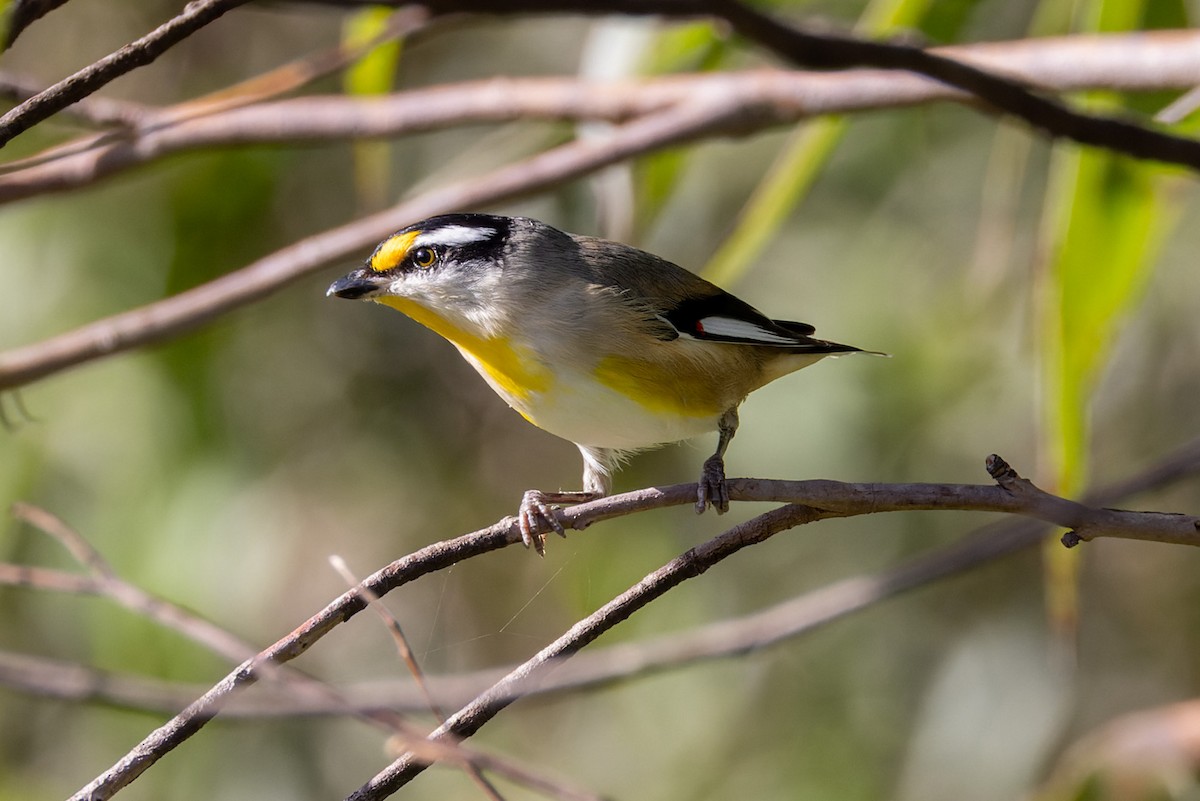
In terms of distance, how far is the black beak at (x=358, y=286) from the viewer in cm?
246

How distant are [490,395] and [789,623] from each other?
7.46 feet

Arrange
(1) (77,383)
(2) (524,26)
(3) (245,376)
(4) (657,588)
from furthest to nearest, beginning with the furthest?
(2) (524,26) < (3) (245,376) < (1) (77,383) < (4) (657,588)

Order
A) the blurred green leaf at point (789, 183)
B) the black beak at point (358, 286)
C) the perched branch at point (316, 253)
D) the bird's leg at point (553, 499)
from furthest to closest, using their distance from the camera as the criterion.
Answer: the blurred green leaf at point (789, 183)
the perched branch at point (316, 253)
the black beak at point (358, 286)
the bird's leg at point (553, 499)

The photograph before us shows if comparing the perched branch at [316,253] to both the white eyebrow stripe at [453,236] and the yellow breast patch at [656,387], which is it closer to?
the white eyebrow stripe at [453,236]

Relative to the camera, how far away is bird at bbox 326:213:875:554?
239 centimetres

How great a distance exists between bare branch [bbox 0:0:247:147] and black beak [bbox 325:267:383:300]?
1112mm

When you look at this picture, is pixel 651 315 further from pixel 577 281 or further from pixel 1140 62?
pixel 1140 62

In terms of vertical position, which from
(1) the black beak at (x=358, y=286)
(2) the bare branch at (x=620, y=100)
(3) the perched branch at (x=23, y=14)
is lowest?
(1) the black beak at (x=358, y=286)

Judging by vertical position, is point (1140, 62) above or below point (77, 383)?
above

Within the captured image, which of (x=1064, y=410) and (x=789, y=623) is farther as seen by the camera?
(x=789, y=623)

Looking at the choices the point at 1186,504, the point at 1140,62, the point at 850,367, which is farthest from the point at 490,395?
the point at 1140,62

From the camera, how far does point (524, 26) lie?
5.55 m

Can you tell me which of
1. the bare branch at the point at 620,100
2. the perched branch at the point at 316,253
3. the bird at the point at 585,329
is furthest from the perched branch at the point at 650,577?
the perched branch at the point at 316,253

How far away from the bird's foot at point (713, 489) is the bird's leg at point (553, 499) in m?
0.20
